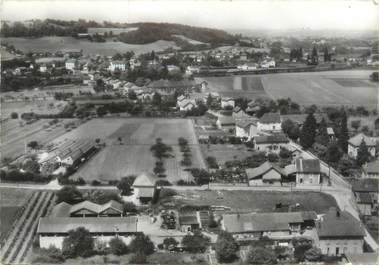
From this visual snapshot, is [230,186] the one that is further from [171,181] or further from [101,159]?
[101,159]

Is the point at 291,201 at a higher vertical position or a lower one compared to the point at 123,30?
lower

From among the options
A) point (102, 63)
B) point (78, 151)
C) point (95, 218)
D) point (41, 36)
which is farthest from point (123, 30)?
point (95, 218)

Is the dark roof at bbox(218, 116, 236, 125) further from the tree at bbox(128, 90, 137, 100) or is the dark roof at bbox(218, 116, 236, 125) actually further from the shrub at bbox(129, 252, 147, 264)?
the shrub at bbox(129, 252, 147, 264)

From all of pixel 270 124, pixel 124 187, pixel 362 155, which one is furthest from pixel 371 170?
pixel 124 187

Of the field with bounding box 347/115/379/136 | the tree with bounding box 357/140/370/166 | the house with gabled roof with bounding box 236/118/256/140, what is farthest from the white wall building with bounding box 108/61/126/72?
the tree with bounding box 357/140/370/166

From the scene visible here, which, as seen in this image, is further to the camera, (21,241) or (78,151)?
(78,151)

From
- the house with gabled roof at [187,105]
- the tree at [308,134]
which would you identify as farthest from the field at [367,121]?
the house with gabled roof at [187,105]

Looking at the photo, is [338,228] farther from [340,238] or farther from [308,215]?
[308,215]

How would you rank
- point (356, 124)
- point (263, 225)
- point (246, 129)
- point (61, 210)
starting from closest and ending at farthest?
point (263, 225)
point (61, 210)
point (246, 129)
point (356, 124)

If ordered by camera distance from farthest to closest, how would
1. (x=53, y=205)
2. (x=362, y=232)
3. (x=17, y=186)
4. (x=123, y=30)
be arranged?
1. (x=123, y=30)
2. (x=17, y=186)
3. (x=53, y=205)
4. (x=362, y=232)
